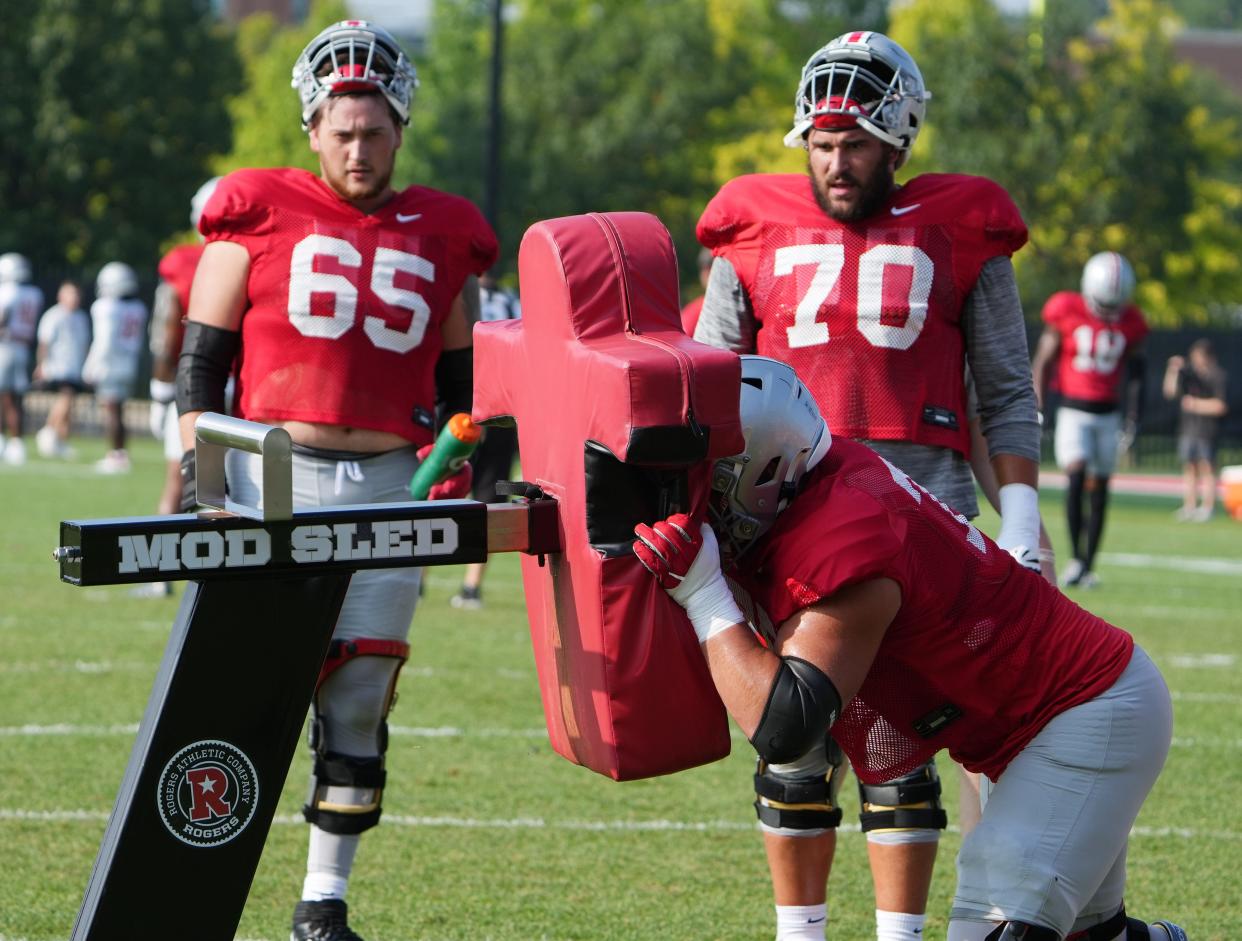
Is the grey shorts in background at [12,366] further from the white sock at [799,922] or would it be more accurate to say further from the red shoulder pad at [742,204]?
the white sock at [799,922]

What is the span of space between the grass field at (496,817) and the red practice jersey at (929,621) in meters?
1.11

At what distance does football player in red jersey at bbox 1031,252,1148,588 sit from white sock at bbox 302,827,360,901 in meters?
8.05

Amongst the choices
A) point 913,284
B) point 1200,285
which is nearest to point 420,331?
point 913,284

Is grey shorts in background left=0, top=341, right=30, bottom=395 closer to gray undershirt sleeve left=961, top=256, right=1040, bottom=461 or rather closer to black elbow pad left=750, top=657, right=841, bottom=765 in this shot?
gray undershirt sleeve left=961, top=256, right=1040, bottom=461

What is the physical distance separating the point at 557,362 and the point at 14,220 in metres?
32.8

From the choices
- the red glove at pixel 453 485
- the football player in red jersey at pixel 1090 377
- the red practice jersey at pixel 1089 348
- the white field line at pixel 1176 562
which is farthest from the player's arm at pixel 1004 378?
the white field line at pixel 1176 562

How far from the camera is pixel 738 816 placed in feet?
19.5

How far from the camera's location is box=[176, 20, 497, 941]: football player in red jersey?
4.58 metres

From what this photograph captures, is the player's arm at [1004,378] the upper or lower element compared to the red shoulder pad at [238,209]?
lower

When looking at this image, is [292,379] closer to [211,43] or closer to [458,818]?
[458,818]

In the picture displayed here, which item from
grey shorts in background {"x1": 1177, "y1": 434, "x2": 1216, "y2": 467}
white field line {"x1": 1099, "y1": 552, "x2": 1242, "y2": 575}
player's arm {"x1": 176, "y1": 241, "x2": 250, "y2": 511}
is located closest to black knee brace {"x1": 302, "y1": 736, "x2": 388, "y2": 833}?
player's arm {"x1": 176, "y1": 241, "x2": 250, "y2": 511}

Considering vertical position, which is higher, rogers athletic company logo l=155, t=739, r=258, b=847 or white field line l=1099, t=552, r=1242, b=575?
rogers athletic company logo l=155, t=739, r=258, b=847

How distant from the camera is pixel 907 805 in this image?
4.16 metres

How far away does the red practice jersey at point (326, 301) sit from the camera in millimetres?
4641
